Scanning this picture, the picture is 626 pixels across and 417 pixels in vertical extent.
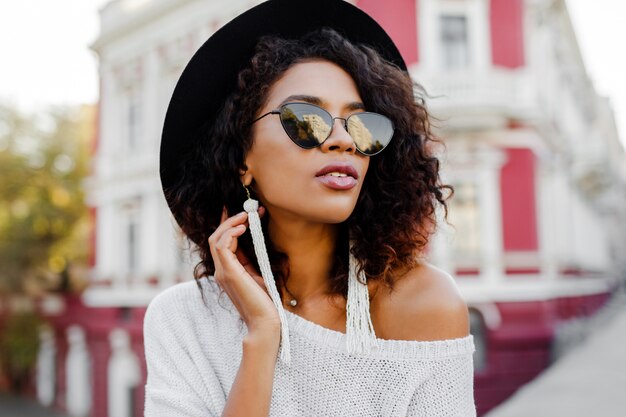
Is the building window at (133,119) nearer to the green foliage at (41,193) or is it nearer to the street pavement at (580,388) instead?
the green foliage at (41,193)

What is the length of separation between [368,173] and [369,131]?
7.3 inches

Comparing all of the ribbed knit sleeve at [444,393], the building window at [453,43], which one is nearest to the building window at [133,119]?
the building window at [453,43]

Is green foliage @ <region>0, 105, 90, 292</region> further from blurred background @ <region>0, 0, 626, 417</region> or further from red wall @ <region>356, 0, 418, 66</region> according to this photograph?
red wall @ <region>356, 0, 418, 66</region>

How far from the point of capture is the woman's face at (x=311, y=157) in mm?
1339

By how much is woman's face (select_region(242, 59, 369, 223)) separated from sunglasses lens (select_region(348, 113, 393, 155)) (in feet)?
0.06

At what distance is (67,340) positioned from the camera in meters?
20.7

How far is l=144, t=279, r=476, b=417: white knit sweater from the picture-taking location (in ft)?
4.24

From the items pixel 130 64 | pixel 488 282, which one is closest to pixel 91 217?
pixel 130 64

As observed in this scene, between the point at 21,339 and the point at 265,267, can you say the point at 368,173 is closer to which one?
the point at 265,267

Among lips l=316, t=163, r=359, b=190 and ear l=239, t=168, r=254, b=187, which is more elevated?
ear l=239, t=168, r=254, b=187

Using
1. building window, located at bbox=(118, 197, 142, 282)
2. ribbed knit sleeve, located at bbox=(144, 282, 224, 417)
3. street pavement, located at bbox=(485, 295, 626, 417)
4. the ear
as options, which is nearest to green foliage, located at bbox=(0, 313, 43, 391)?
building window, located at bbox=(118, 197, 142, 282)

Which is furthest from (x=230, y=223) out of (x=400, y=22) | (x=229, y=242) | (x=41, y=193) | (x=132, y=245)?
(x=41, y=193)

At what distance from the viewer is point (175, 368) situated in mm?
1469

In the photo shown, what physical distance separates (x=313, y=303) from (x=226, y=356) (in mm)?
232
